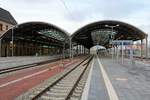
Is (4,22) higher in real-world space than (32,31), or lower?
higher

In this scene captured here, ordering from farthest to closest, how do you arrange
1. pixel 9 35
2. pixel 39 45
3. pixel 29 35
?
1. pixel 39 45
2. pixel 29 35
3. pixel 9 35

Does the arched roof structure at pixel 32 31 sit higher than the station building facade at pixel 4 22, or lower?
lower

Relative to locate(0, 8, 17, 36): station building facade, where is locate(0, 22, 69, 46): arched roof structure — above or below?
below

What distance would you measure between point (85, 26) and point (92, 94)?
62179 millimetres

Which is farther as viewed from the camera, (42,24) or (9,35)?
(9,35)

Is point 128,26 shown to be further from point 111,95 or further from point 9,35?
point 111,95

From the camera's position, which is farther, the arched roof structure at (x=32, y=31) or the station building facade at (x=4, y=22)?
the station building facade at (x=4, y=22)

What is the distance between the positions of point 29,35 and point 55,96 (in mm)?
78119

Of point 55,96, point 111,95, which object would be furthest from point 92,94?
point 55,96

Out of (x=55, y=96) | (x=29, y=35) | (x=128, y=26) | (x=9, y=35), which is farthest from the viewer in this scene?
(x=29, y=35)

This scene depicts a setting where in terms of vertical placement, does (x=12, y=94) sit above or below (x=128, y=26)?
below

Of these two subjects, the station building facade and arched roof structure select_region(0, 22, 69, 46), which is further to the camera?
the station building facade

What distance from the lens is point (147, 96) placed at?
13.8 metres

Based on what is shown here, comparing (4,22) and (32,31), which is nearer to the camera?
(32,31)
